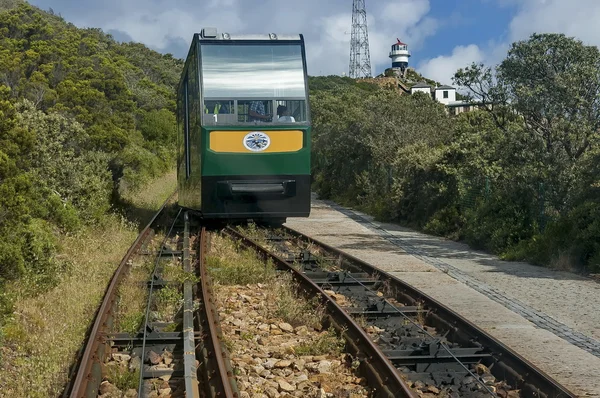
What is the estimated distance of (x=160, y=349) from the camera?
8.38 meters

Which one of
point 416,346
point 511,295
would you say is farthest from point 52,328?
point 511,295

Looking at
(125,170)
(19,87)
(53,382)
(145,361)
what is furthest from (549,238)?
(19,87)

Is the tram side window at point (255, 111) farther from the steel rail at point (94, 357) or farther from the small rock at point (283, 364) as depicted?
the small rock at point (283, 364)

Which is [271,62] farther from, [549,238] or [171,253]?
[549,238]

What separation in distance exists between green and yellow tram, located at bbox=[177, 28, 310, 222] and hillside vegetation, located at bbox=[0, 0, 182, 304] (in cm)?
355

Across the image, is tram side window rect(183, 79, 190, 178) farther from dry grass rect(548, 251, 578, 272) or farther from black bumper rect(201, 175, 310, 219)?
dry grass rect(548, 251, 578, 272)

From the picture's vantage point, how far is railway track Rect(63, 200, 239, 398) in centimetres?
694

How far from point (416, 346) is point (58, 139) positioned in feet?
45.6

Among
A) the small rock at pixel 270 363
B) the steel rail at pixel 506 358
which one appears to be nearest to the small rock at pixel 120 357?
the small rock at pixel 270 363

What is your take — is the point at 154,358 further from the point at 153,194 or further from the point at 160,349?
the point at 153,194

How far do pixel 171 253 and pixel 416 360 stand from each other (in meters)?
8.49

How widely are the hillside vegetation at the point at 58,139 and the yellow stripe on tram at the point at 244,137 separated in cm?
373

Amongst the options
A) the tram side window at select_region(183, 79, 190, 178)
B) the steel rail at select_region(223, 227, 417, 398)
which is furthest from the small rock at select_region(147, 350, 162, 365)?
the tram side window at select_region(183, 79, 190, 178)

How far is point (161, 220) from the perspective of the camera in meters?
24.7
